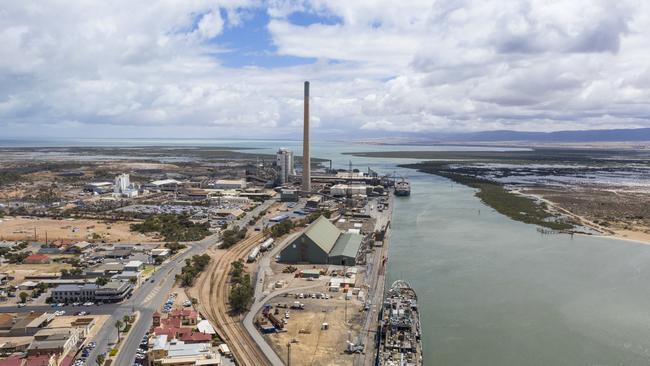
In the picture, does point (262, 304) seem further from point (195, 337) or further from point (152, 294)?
point (152, 294)

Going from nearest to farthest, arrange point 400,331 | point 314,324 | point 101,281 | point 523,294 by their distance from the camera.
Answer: point 400,331 < point 314,324 < point 101,281 < point 523,294

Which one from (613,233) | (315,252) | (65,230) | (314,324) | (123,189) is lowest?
(314,324)

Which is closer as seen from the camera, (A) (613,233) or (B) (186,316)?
(B) (186,316)

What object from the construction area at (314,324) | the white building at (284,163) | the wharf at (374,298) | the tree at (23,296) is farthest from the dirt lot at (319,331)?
the white building at (284,163)

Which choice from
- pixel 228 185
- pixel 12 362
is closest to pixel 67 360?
pixel 12 362

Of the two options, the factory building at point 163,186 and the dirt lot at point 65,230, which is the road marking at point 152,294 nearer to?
the dirt lot at point 65,230

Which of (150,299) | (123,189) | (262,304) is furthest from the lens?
(123,189)

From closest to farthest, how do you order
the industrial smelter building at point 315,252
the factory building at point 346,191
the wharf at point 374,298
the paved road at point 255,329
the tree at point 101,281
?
the paved road at point 255,329 → the wharf at point 374,298 → the tree at point 101,281 → the industrial smelter building at point 315,252 → the factory building at point 346,191

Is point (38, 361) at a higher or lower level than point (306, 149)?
lower
